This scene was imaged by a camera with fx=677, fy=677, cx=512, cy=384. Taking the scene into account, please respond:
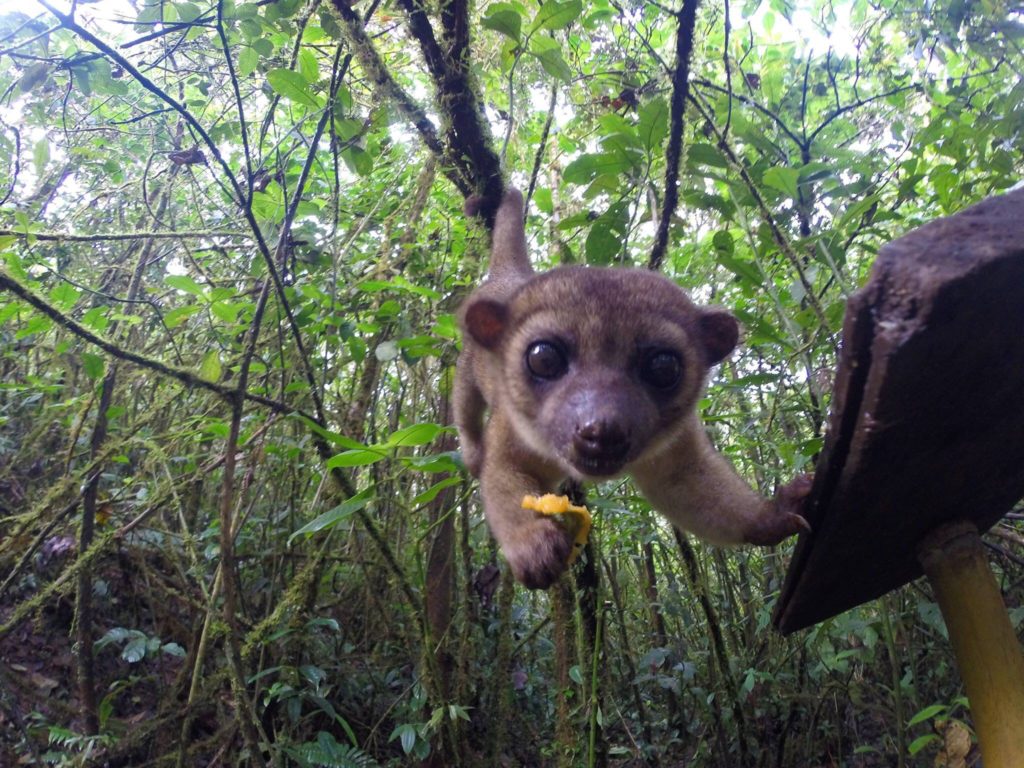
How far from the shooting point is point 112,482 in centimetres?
541

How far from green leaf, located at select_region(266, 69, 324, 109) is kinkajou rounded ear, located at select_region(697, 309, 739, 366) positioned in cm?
199

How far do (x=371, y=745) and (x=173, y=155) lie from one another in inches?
150

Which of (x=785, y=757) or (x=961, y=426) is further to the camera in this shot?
(x=785, y=757)

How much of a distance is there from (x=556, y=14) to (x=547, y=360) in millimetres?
1468

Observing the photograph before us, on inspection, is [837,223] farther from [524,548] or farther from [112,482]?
[112,482]

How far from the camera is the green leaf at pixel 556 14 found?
2.82 meters

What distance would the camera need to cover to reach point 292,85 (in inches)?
116

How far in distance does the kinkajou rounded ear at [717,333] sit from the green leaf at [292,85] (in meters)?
1.99

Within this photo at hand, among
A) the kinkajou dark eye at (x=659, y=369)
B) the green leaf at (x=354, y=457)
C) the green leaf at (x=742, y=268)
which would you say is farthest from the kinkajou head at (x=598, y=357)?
the green leaf at (x=354, y=457)

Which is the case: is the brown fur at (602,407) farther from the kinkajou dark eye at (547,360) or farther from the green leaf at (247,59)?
the green leaf at (247,59)

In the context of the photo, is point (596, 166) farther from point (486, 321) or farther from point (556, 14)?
point (486, 321)

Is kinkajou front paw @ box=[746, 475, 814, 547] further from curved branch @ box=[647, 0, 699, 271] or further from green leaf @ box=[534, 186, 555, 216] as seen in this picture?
green leaf @ box=[534, 186, 555, 216]

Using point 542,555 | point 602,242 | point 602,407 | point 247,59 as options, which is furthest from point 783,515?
point 247,59

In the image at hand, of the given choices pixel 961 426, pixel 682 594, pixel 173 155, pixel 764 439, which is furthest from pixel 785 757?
pixel 173 155
